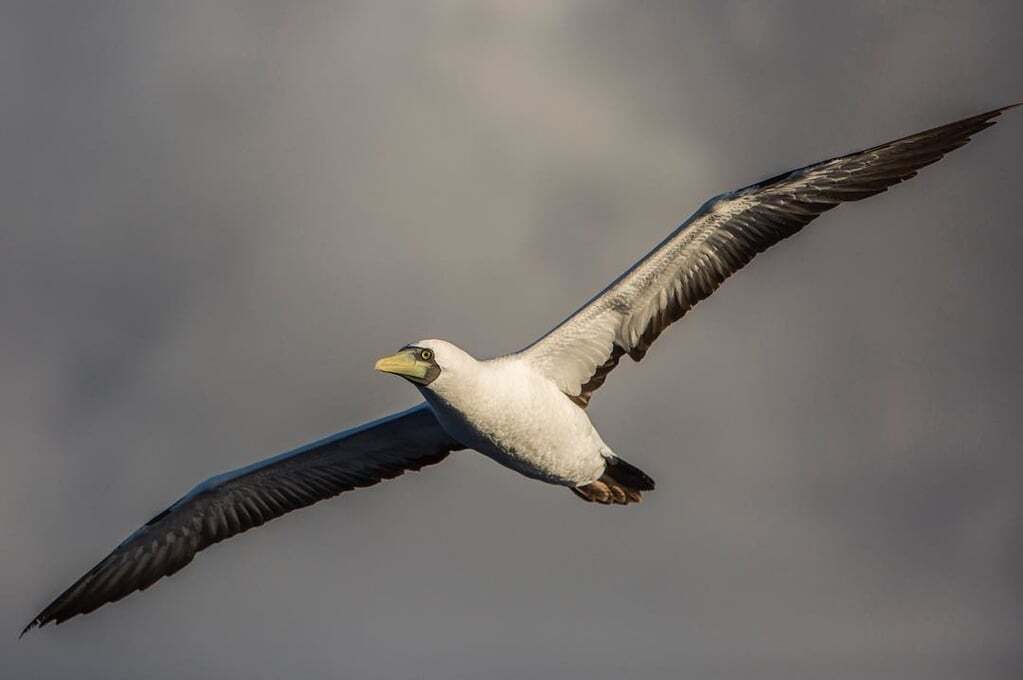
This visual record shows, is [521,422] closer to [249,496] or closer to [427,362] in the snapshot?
[427,362]

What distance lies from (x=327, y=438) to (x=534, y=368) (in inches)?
125

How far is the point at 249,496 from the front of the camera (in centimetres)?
2205

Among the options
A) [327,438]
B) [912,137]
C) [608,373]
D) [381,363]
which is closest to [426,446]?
[327,438]

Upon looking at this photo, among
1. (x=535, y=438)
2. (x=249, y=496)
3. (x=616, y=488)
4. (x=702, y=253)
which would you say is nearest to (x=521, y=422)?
(x=535, y=438)

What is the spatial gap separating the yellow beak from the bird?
0.6 inches

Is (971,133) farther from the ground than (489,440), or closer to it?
farther from the ground

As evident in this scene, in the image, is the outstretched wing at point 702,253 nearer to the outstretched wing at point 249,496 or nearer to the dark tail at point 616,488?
the dark tail at point 616,488

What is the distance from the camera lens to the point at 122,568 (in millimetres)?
21703

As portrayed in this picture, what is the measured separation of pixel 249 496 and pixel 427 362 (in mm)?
5487

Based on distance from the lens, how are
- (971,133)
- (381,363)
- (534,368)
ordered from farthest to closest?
1. (534,368)
2. (971,133)
3. (381,363)

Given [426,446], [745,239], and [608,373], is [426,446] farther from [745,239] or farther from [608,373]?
A: [745,239]

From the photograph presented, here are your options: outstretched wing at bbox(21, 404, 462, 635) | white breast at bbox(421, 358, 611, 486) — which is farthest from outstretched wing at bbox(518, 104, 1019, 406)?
outstretched wing at bbox(21, 404, 462, 635)

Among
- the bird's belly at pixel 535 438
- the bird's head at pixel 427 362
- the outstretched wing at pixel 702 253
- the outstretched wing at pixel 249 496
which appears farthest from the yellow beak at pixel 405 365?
the outstretched wing at pixel 249 496

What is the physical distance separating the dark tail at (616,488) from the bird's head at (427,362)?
130 inches
